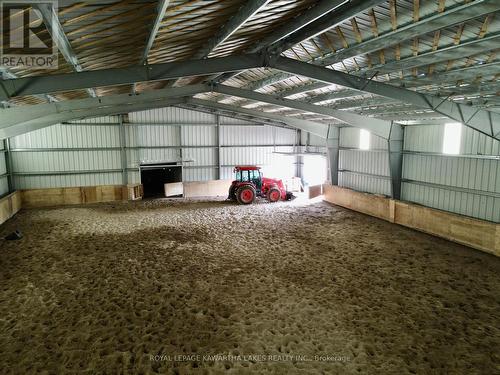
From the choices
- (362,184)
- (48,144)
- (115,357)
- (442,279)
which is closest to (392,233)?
(442,279)

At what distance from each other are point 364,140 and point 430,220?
6.00 m

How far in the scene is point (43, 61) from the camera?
262 inches

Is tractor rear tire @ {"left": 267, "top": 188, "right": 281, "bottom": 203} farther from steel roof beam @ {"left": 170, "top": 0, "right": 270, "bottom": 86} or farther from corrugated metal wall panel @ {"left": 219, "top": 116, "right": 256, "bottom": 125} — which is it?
steel roof beam @ {"left": 170, "top": 0, "right": 270, "bottom": 86}

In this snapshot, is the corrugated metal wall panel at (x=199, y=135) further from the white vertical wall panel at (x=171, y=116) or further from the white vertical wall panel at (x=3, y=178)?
the white vertical wall panel at (x=3, y=178)

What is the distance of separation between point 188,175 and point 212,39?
14391 millimetres

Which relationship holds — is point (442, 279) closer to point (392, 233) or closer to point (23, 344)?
point (392, 233)

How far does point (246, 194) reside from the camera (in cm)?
1769

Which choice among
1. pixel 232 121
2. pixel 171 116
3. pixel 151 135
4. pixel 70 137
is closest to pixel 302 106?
pixel 232 121

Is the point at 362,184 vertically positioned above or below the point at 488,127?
below

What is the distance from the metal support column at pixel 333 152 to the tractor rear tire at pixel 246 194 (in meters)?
4.84

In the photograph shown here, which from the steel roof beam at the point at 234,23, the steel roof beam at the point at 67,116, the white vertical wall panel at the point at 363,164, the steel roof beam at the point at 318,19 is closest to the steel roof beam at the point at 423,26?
the steel roof beam at the point at 318,19

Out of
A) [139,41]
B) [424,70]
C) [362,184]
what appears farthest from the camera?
[362,184]

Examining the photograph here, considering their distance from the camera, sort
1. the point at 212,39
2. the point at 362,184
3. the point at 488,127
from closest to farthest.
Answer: the point at 212,39
the point at 488,127
the point at 362,184

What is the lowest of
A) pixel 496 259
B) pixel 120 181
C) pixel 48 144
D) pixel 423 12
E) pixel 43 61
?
pixel 496 259
